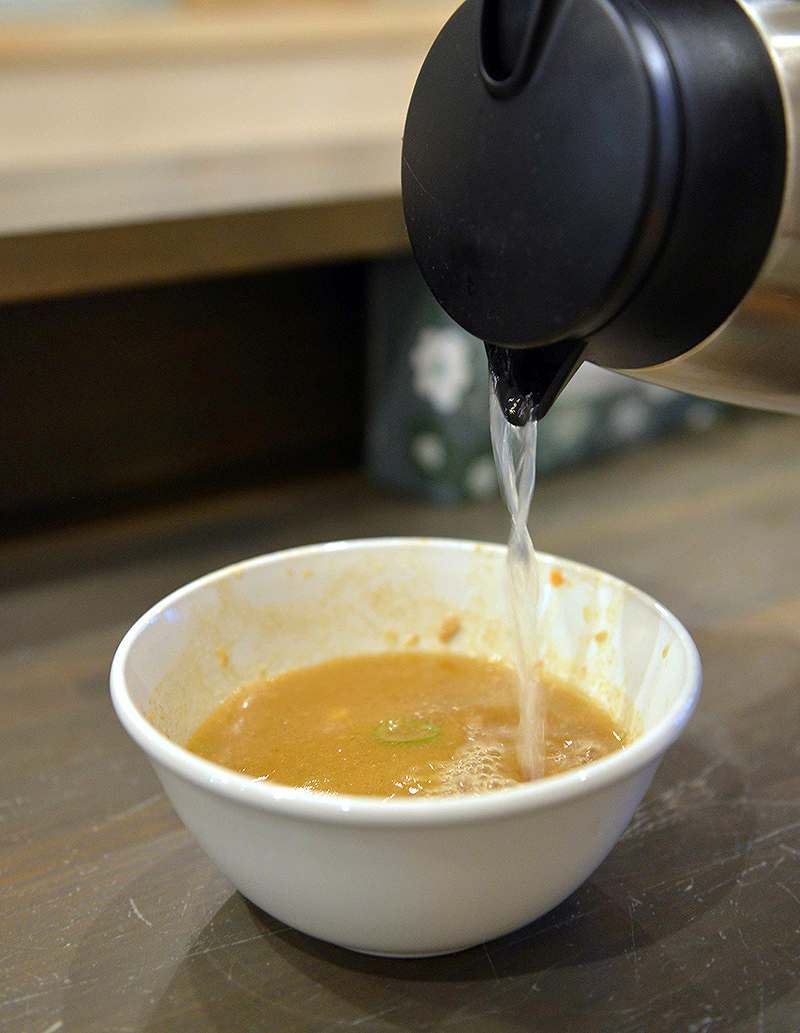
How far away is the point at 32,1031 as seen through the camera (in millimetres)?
641

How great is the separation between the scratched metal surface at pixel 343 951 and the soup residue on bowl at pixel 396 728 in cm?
8

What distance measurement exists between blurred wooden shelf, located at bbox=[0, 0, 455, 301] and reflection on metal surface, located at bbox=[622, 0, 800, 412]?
0.63 meters

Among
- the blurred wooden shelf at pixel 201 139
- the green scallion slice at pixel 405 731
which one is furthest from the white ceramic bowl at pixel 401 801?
the blurred wooden shelf at pixel 201 139

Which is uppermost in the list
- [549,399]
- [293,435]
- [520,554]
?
[549,399]

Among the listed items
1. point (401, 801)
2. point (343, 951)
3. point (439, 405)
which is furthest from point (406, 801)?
point (439, 405)

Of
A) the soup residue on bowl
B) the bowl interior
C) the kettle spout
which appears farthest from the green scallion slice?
the kettle spout

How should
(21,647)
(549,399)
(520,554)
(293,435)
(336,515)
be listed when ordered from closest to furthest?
(549,399)
(520,554)
(21,647)
(336,515)
(293,435)

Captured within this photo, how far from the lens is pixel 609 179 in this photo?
0.58 m

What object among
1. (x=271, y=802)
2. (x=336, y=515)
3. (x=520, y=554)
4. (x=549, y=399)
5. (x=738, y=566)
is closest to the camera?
(x=271, y=802)

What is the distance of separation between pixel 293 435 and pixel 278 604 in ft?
2.27

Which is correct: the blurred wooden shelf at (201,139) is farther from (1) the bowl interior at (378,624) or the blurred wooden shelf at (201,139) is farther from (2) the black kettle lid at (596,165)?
(2) the black kettle lid at (596,165)

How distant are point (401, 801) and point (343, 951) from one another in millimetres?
160

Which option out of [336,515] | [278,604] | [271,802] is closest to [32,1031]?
[271,802]

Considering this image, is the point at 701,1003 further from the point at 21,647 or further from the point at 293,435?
the point at 293,435
